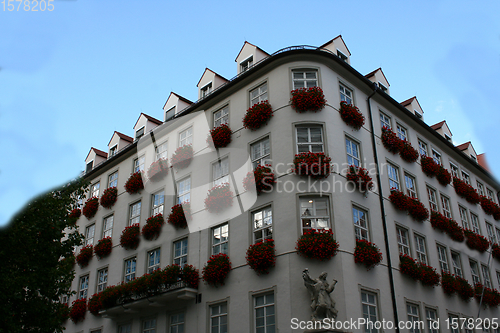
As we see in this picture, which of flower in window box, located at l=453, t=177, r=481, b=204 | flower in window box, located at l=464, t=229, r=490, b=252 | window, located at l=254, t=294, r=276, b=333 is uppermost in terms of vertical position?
flower in window box, located at l=453, t=177, r=481, b=204

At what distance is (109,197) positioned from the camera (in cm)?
3038

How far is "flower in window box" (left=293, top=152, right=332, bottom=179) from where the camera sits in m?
19.8

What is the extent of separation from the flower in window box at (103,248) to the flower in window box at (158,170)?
15.7 ft

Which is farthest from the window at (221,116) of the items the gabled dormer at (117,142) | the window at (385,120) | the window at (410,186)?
the gabled dormer at (117,142)

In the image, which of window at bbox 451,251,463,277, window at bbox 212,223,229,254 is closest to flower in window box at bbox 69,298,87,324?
window at bbox 212,223,229,254

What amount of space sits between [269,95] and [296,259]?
847 centimetres

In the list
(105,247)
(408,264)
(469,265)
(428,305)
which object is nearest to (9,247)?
(105,247)

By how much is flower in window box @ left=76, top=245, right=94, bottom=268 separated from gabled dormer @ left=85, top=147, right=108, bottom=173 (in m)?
8.24

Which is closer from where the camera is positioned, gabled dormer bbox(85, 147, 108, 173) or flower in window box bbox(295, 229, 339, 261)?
flower in window box bbox(295, 229, 339, 261)

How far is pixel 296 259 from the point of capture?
60.3 ft

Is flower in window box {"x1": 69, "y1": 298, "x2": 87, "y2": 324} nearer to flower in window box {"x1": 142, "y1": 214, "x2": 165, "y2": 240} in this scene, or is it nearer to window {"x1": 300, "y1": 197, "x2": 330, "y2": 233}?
flower in window box {"x1": 142, "y1": 214, "x2": 165, "y2": 240}

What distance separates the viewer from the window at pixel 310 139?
21.0m

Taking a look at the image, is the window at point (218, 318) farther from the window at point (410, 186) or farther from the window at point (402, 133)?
the window at point (402, 133)

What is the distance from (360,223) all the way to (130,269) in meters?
13.3
